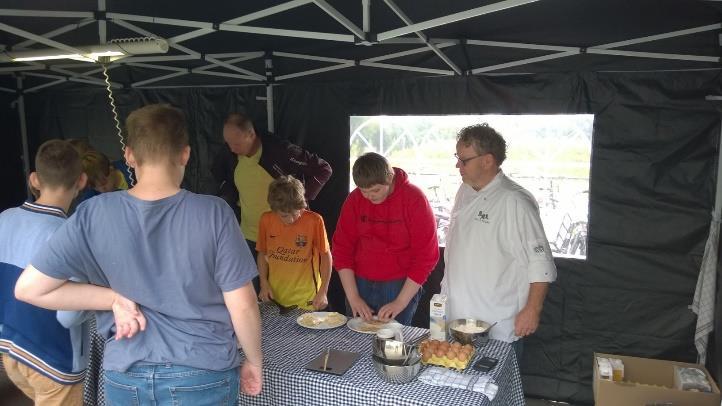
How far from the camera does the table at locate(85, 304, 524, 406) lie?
1.64 m

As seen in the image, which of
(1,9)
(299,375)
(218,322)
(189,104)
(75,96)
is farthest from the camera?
(75,96)

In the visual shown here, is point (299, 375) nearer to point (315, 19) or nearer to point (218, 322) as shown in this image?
point (218, 322)

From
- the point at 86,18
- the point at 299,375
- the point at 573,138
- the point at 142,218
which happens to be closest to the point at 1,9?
the point at 86,18

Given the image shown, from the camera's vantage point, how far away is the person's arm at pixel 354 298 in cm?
249

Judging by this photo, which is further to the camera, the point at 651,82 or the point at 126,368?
the point at 651,82

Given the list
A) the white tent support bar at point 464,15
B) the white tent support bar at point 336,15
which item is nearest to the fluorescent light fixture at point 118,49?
the white tent support bar at point 336,15

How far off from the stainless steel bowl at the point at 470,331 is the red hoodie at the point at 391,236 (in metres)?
0.40

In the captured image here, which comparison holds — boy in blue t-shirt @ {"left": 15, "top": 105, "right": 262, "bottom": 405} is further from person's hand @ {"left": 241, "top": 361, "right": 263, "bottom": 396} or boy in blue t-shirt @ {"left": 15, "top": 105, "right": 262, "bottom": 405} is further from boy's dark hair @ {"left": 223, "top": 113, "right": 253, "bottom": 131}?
boy's dark hair @ {"left": 223, "top": 113, "right": 253, "bottom": 131}

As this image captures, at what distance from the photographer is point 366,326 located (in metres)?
2.25

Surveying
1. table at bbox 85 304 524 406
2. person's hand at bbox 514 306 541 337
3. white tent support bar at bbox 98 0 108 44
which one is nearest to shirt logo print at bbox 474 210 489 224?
person's hand at bbox 514 306 541 337

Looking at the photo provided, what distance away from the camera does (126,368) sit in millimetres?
1343

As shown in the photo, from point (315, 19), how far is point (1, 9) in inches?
56.0

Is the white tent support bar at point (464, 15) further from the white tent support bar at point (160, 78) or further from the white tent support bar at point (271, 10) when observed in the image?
the white tent support bar at point (160, 78)

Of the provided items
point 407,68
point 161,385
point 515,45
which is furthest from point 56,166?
point 515,45
